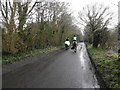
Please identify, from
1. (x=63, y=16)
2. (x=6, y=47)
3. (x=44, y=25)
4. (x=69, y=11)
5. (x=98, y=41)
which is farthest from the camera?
(x=69, y=11)

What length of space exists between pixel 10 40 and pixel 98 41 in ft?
62.4

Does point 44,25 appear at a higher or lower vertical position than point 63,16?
lower

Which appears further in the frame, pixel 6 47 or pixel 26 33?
pixel 26 33

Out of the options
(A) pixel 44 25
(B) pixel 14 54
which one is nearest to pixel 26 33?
(B) pixel 14 54

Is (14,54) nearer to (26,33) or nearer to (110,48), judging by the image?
(26,33)

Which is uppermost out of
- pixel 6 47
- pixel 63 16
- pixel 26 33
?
pixel 63 16

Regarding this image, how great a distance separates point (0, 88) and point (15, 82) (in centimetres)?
81

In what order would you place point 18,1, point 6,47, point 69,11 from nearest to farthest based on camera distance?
1. point 6,47
2. point 18,1
3. point 69,11

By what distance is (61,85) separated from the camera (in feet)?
19.6

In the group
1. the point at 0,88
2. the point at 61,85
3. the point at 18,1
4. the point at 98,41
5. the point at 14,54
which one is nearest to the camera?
the point at 0,88

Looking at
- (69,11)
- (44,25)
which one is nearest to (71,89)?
(44,25)

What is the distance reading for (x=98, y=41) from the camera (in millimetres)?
27469

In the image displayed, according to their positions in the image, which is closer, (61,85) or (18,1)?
(61,85)

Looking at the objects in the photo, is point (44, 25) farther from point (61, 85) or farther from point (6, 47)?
point (61, 85)
